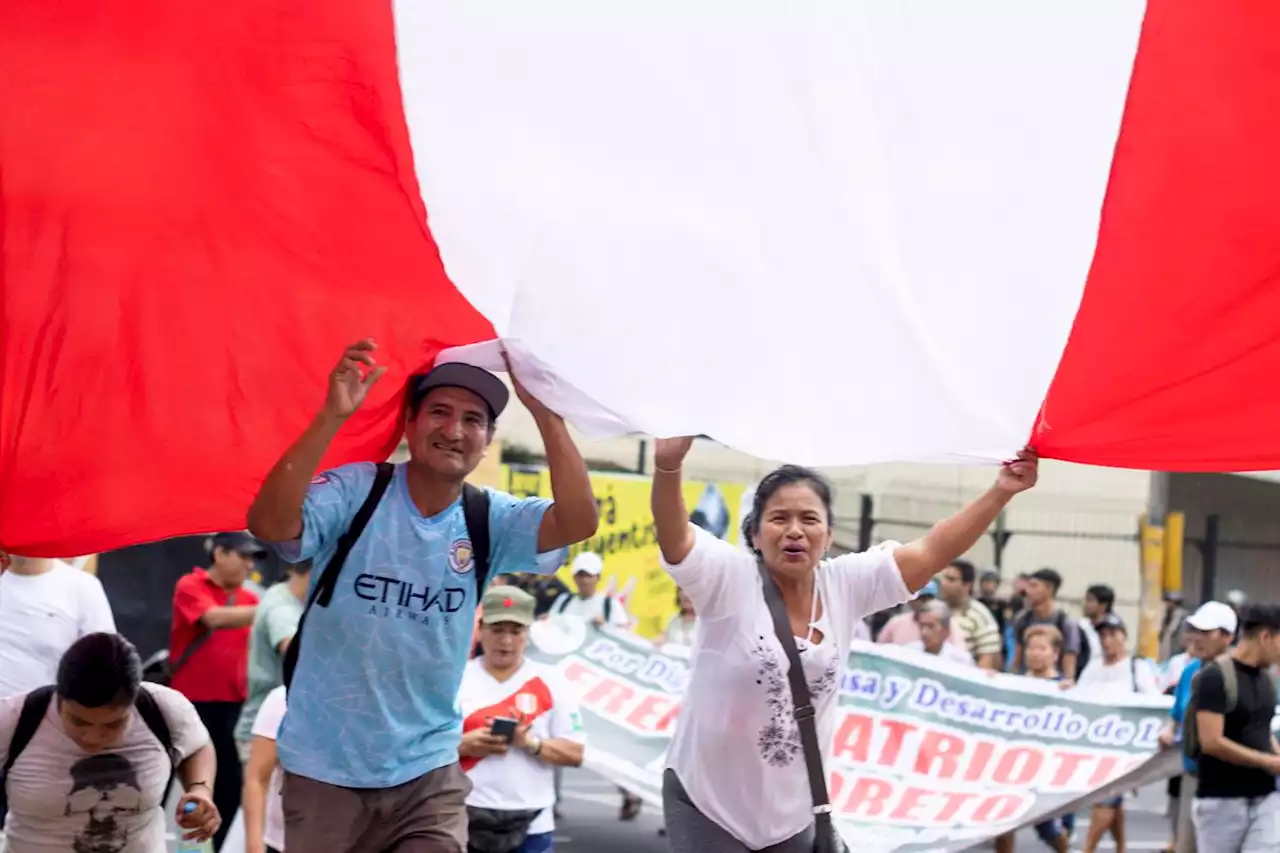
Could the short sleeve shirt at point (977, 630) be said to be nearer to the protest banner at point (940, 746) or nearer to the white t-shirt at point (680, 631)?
the protest banner at point (940, 746)

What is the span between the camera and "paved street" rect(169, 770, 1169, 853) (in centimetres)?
1276

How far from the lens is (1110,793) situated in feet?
35.4

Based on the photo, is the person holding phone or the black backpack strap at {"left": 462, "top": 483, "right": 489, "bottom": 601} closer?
the black backpack strap at {"left": 462, "top": 483, "right": 489, "bottom": 601}

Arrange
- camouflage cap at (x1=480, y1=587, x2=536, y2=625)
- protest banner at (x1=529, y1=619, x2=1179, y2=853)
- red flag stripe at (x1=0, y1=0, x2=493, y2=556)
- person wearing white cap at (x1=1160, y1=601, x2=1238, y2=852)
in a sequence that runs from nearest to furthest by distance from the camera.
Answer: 1. red flag stripe at (x1=0, y1=0, x2=493, y2=556)
2. camouflage cap at (x1=480, y1=587, x2=536, y2=625)
3. person wearing white cap at (x1=1160, y1=601, x2=1238, y2=852)
4. protest banner at (x1=529, y1=619, x2=1179, y2=853)

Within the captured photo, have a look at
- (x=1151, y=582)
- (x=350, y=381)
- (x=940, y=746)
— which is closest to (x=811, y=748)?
(x=350, y=381)

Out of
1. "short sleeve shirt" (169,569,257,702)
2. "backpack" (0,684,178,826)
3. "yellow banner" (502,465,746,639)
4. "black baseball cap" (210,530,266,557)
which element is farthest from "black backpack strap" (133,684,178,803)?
"yellow banner" (502,465,746,639)

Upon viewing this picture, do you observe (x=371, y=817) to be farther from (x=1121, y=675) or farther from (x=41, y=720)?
(x=1121, y=675)

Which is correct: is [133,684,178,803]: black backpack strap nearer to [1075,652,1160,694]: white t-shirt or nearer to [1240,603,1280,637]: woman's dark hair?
[1240,603,1280,637]: woman's dark hair

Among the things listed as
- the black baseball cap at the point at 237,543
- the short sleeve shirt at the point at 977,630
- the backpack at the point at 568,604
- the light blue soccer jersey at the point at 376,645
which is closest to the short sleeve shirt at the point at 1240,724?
the short sleeve shirt at the point at 977,630

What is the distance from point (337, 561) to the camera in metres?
4.71

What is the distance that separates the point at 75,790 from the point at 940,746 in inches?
276

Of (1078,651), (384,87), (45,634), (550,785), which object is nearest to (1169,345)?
(384,87)

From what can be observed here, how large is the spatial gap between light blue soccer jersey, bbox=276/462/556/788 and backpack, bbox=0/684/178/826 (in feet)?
3.75

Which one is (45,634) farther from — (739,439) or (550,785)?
(739,439)
